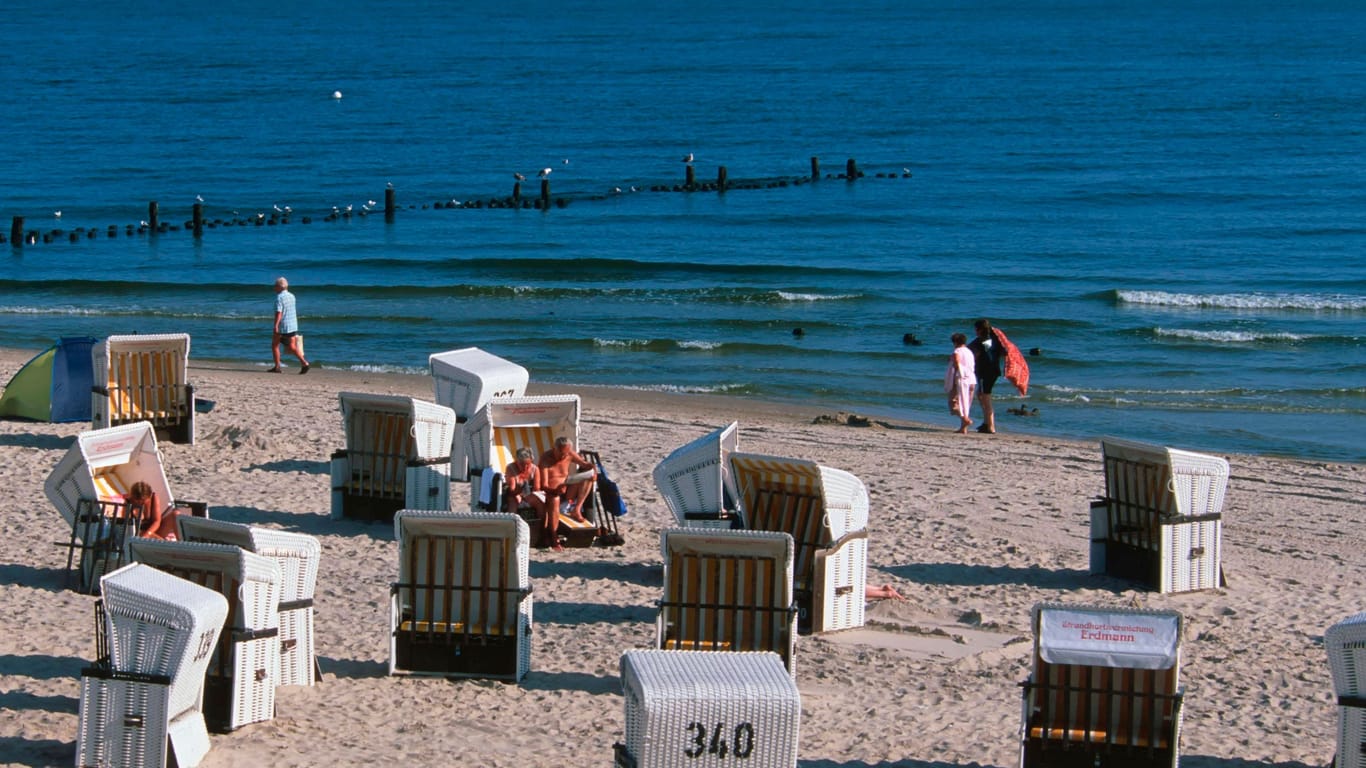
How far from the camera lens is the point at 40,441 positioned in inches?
605

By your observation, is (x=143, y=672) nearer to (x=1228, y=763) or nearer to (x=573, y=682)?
(x=573, y=682)

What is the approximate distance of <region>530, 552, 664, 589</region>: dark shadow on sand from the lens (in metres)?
11.3

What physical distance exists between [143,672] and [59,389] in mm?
9317

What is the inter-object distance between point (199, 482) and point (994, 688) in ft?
24.6

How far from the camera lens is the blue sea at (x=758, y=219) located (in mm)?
24953

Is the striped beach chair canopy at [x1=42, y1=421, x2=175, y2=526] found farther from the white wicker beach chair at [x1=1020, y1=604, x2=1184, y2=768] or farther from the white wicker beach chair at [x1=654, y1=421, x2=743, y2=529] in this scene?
the white wicker beach chair at [x1=1020, y1=604, x2=1184, y2=768]

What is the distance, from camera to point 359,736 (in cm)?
813

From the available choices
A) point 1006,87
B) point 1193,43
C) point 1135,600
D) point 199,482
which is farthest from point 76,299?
point 1193,43

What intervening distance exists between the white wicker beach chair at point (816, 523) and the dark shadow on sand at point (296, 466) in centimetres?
502

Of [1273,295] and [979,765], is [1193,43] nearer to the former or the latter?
[1273,295]

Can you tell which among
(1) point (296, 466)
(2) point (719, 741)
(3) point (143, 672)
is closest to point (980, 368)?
(1) point (296, 466)

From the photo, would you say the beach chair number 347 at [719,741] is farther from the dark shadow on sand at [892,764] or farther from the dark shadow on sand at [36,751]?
the dark shadow on sand at [36,751]

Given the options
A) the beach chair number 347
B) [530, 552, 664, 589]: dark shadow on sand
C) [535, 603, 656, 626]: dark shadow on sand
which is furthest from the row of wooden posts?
the beach chair number 347

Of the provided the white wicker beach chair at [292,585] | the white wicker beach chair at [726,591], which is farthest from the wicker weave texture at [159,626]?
the white wicker beach chair at [726,591]
